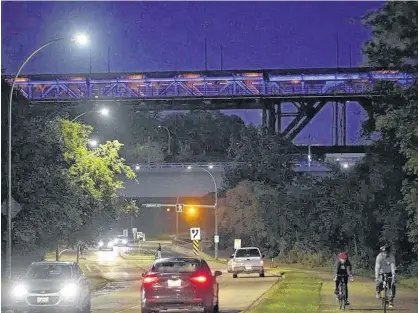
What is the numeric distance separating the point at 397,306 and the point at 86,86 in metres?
71.9

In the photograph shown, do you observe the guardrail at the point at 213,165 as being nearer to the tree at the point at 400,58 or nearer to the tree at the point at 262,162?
the tree at the point at 262,162

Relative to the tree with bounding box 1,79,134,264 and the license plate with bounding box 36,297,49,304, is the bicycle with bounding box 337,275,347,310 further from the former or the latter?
the tree with bounding box 1,79,134,264

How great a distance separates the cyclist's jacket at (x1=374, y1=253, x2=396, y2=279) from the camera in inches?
920

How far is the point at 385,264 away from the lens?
2366cm

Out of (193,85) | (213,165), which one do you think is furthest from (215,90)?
(213,165)

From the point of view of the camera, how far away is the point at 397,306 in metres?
25.2

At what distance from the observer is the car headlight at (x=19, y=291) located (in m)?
22.3

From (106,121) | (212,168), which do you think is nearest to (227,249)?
(212,168)

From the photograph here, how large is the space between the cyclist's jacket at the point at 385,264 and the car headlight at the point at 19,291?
30.7ft

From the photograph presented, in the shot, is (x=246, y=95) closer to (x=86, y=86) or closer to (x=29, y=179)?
(x=86, y=86)

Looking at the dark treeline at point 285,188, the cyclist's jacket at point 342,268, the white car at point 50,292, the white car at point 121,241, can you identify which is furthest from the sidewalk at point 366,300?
the white car at point 121,241

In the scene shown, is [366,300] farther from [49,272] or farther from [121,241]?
[121,241]

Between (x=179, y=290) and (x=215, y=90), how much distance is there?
72.5m

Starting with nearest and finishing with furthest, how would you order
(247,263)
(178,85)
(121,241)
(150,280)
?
1. (150,280)
2. (247,263)
3. (178,85)
4. (121,241)
